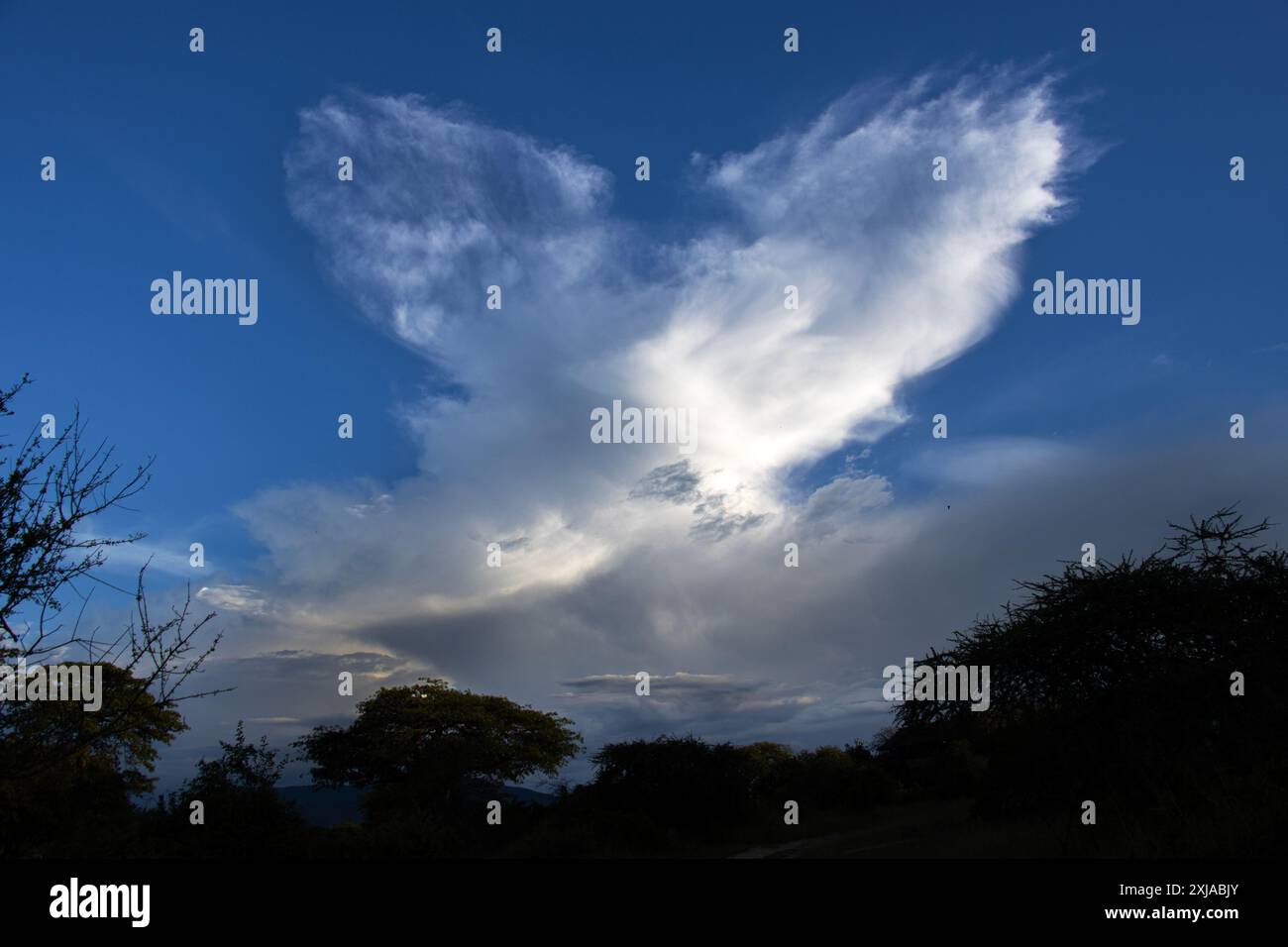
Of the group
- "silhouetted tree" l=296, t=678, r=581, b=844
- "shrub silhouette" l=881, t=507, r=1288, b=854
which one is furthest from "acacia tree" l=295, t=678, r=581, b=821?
"shrub silhouette" l=881, t=507, r=1288, b=854

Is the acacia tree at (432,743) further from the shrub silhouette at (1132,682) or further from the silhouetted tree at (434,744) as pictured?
the shrub silhouette at (1132,682)

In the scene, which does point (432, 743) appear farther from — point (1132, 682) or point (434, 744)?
point (1132, 682)

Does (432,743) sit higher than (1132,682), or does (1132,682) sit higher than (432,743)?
(1132,682)

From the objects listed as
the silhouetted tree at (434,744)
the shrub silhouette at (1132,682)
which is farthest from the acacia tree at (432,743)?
the shrub silhouette at (1132,682)

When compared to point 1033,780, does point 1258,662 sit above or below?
above

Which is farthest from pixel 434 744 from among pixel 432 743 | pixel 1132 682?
pixel 1132 682

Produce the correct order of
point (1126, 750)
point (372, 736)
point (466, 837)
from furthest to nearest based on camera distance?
1. point (372, 736)
2. point (466, 837)
3. point (1126, 750)

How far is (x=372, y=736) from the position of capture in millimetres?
40094
